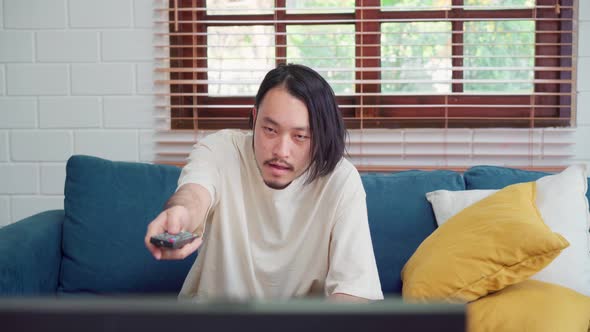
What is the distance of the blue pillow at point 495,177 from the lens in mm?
2289

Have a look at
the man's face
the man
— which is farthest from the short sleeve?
the man's face

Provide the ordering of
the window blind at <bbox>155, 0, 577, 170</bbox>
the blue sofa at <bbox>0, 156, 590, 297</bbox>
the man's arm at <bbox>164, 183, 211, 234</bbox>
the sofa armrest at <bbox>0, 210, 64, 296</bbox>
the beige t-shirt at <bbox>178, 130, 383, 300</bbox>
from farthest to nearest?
1. the window blind at <bbox>155, 0, 577, 170</bbox>
2. the blue sofa at <bbox>0, 156, 590, 297</bbox>
3. the sofa armrest at <bbox>0, 210, 64, 296</bbox>
4. the beige t-shirt at <bbox>178, 130, 383, 300</bbox>
5. the man's arm at <bbox>164, 183, 211, 234</bbox>

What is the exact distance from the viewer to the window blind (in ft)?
8.98

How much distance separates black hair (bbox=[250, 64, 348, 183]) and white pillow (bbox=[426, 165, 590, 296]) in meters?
0.62

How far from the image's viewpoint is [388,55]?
110 inches

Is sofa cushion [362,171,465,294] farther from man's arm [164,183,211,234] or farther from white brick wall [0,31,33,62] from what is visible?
white brick wall [0,31,33,62]

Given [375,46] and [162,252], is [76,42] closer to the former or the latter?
[375,46]

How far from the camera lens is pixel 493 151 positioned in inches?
107

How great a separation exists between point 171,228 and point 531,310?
1.02 meters

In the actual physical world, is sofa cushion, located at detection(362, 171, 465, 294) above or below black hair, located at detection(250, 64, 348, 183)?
below

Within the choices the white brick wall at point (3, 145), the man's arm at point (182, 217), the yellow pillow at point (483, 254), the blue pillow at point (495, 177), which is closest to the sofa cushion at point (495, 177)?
the blue pillow at point (495, 177)

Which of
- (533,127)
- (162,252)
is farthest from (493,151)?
(162,252)

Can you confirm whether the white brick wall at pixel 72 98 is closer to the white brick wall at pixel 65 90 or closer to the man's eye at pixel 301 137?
the white brick wall at pixel 65 90

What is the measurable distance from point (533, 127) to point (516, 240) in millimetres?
1099
